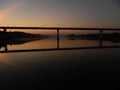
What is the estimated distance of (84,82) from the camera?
19.6 feet

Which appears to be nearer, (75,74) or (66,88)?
(66,88)

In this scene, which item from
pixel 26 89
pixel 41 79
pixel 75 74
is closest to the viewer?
pixel 26 89

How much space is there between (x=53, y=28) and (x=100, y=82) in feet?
105

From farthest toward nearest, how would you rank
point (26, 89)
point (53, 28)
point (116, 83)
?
point (53, 28), point (116, 83), point (26, 89)

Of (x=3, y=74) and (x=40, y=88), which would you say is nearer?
(x=40, y=88)

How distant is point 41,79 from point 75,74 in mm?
1117

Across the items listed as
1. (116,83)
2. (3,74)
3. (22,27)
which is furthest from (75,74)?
(22,27)

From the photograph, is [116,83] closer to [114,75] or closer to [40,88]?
[114,75]

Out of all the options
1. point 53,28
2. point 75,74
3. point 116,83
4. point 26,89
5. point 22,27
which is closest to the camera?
point 26,89

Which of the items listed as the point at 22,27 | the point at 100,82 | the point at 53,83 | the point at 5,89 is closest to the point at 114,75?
the point at 100,82

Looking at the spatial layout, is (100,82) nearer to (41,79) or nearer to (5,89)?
(41,79)

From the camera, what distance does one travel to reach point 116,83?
5.80 m

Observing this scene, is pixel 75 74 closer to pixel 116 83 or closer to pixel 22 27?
pixel 116 83

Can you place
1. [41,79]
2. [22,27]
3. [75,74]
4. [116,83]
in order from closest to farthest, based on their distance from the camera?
1. [116,83]
2. [41,79]
3. [75,74]
4. [22,27]
